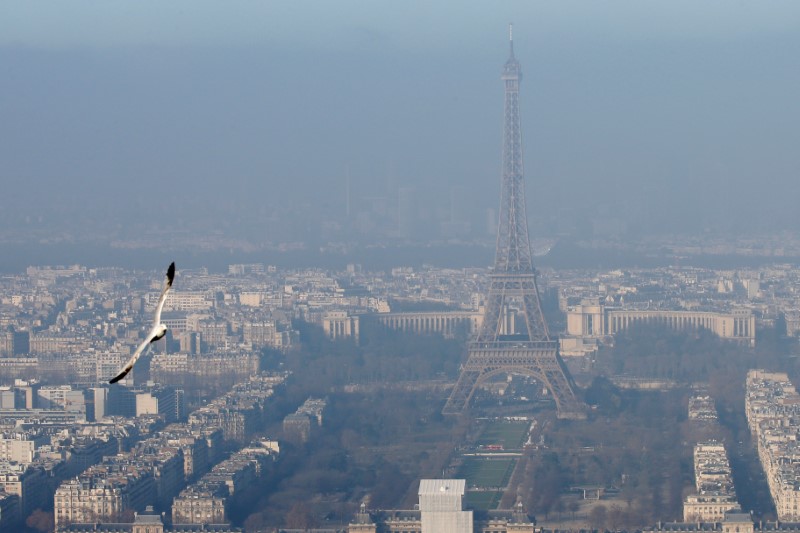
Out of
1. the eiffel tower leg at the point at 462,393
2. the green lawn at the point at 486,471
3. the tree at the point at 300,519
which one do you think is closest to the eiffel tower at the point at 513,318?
the eiffel tower leg at the point at 462,393

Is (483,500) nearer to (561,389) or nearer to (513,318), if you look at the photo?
(561,389)

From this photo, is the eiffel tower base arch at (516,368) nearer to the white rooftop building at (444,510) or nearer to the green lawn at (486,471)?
the green lawn at (486,471)

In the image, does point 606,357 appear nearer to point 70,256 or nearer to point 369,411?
point 369,411

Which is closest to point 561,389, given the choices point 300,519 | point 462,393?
point 462,393

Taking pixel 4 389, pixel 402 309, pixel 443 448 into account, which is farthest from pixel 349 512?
pixel 402 309

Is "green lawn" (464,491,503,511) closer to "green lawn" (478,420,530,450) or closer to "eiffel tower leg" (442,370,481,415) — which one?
"green lawn" (478,420,530,450)

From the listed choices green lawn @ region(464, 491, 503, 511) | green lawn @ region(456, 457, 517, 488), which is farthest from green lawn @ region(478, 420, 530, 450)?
green lawn @ region(464, 491, 503, 511)
